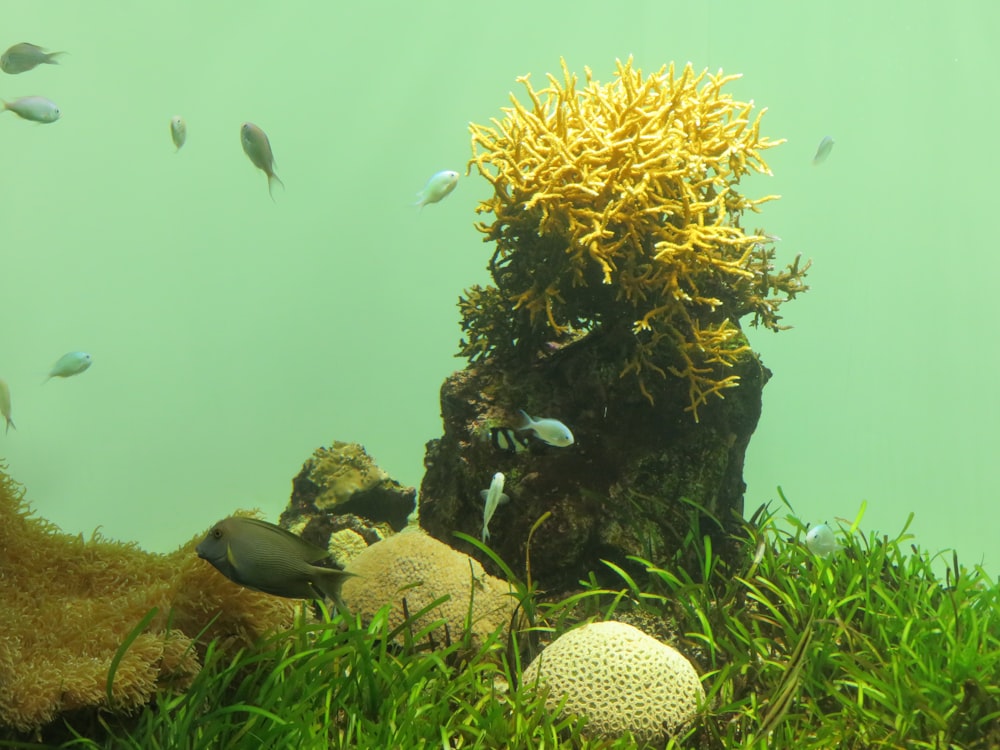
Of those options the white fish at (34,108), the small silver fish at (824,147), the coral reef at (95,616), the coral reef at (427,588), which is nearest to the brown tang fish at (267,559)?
the coral reef at (95,616)

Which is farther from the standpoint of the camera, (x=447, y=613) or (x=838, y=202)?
(x=838, y=202)

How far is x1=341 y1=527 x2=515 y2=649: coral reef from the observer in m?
3.05

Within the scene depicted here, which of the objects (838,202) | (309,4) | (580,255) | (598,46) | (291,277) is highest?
(309,4)

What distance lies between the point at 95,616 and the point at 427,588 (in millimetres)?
1373

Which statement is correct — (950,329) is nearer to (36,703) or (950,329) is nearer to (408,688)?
(408,688)

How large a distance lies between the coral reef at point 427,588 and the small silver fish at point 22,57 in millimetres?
4285

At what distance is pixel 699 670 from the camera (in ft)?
10.4

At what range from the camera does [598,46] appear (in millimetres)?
13508

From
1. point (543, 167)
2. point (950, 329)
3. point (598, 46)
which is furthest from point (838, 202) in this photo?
point (543, 167)

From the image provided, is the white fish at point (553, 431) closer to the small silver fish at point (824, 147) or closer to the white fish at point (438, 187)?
the white fish at point (438, 187)

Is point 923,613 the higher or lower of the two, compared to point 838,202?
lower

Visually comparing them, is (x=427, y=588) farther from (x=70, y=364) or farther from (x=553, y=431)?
(x=70, y=364)

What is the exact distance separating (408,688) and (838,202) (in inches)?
644

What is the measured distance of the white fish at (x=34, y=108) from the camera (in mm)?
4710
